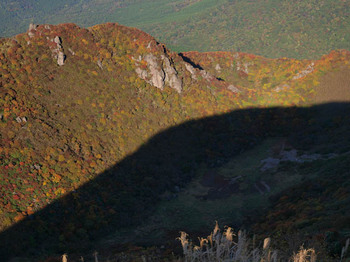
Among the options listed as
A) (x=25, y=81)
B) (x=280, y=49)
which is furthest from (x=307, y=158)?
(x=280, y=49)

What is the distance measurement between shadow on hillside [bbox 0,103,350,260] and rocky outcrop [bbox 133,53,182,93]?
34.0ft

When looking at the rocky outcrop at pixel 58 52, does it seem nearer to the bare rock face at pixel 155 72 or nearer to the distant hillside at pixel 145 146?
the distant hillside at pixel 145 146

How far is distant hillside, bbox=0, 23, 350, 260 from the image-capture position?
3609 cm

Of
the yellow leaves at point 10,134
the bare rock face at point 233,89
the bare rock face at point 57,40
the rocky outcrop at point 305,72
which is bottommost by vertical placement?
the yellow leaves at point 10,134

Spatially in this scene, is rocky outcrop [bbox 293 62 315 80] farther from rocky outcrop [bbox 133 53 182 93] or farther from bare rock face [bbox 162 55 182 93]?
rocky outcrop [bbox 133 53 182 93]

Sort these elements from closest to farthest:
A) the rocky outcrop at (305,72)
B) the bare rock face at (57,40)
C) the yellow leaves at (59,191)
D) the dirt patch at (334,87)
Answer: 1. the yellow leaves at (59,191)
2. the bare rock face at (57,40)
3. the dirt patch at (334,87)
4. the rocky outcrop at (305,72)

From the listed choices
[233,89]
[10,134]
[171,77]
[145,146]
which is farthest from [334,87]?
[10,134]

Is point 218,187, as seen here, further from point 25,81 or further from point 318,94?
point 318,94

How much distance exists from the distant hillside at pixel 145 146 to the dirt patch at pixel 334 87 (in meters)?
0.39

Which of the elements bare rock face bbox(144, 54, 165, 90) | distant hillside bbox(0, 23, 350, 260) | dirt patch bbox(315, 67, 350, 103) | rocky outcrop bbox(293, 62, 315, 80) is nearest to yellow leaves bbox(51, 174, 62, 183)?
distant hillside bbox(0, 23, 350, 260)

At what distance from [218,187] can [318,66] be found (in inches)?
Result: 2040

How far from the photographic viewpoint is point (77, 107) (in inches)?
2013

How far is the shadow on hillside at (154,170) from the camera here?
112 feet

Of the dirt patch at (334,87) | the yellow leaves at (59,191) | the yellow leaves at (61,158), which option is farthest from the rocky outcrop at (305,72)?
the yellow leaves at (59,191)
